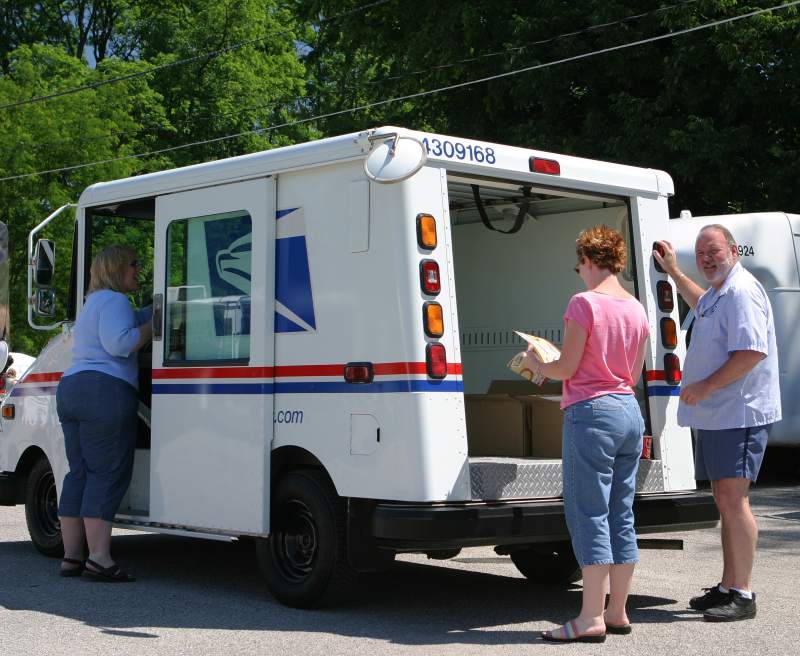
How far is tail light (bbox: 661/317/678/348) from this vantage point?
740 cm

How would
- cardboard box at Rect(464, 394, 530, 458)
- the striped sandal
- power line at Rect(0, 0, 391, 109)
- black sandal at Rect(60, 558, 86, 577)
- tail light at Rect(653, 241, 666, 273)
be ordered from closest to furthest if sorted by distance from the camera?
1. the striped sandal
2. tail light at Rect(653, 241, 666, 273)
3. cardboard box at Rect(464, 394, 530, 458)
4. black sandal at Rect(60, 558, 86, 577)
5. power line at Rect(0, 0, 391, 109)

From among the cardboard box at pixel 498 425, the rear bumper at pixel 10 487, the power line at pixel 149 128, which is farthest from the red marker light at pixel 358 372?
the power line at pixel 149 128

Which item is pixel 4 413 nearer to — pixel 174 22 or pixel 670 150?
pixel 670 150

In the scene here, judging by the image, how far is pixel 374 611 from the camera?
6879 millimetres

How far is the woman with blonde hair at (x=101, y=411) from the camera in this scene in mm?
7824

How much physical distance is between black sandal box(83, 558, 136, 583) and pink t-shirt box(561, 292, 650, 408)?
10.4 feet

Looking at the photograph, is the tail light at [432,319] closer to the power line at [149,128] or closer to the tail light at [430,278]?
the tail light at [430,278]

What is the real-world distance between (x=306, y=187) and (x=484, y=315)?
2133 millimetres

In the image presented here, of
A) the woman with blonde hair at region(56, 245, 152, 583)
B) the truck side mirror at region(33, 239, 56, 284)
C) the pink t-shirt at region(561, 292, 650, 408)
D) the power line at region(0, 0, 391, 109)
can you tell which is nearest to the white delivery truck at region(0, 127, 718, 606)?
the truck side mirror at region(33, 239, 56, 284)

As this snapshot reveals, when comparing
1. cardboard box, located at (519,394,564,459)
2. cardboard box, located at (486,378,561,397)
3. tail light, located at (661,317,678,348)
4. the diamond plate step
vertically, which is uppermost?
tail light, located at (661,317,678,348)

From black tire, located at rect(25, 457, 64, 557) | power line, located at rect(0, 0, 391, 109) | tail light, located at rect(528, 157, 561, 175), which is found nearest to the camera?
tail light, located at rect(528, 157, 561, 175)

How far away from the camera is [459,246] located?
28.3 feet

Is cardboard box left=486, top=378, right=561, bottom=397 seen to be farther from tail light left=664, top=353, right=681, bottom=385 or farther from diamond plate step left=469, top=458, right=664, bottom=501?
diamond plate step left=469, top=458, right=664, bottom=501

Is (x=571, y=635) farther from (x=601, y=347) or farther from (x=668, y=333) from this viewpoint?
(x=668, y=333)
